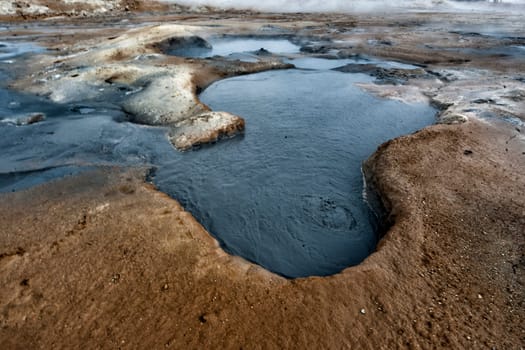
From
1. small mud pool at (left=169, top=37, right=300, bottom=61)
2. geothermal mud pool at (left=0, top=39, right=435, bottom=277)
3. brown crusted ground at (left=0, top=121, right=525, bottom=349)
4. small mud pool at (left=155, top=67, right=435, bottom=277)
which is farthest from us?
small mud pool at (left=169, top=37, right=300, bottom=61)

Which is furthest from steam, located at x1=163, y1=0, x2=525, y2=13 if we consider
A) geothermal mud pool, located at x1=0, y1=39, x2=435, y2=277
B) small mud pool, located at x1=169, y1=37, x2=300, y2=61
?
geothermal mud pool, located at x1=0, y1=39, x2=435, y2=277

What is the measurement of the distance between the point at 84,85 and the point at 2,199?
7223 millimetres

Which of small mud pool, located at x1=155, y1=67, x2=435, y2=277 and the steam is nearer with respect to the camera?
small mud pool, located at x1=155, y1=67, x2=435, y2=277

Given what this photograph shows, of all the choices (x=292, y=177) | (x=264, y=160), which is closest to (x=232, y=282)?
(x=292, y=177)

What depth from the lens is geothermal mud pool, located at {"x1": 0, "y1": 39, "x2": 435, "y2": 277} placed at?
5.96 m

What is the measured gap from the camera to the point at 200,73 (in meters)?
14.2

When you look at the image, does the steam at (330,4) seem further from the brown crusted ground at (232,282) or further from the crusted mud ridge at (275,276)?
the brown crusted ground at (232,282)

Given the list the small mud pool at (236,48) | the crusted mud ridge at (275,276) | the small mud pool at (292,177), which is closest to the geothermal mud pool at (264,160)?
the small mud pool at (292,177)

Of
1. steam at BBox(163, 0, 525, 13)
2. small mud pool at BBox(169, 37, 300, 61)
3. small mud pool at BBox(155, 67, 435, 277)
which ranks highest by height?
steam at BBox(163, 0, 525, 13)

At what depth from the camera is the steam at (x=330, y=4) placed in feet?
160

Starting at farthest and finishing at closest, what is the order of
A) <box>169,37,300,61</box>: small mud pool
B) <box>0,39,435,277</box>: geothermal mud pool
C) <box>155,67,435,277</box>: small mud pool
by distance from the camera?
<box>169,37,300,61</box>: small mud pool, <box>0,39,435,277</box>: geothermal mud pool, <box>155,67,435,277</box>: small mud pool

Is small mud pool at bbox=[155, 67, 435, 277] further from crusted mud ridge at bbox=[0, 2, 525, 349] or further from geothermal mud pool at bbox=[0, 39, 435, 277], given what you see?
crusted mud ridge at bbox=[0, 2, 525, 349]

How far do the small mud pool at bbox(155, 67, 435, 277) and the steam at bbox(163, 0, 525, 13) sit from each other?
41.4 metres

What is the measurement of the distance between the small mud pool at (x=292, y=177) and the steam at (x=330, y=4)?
41.4 m
